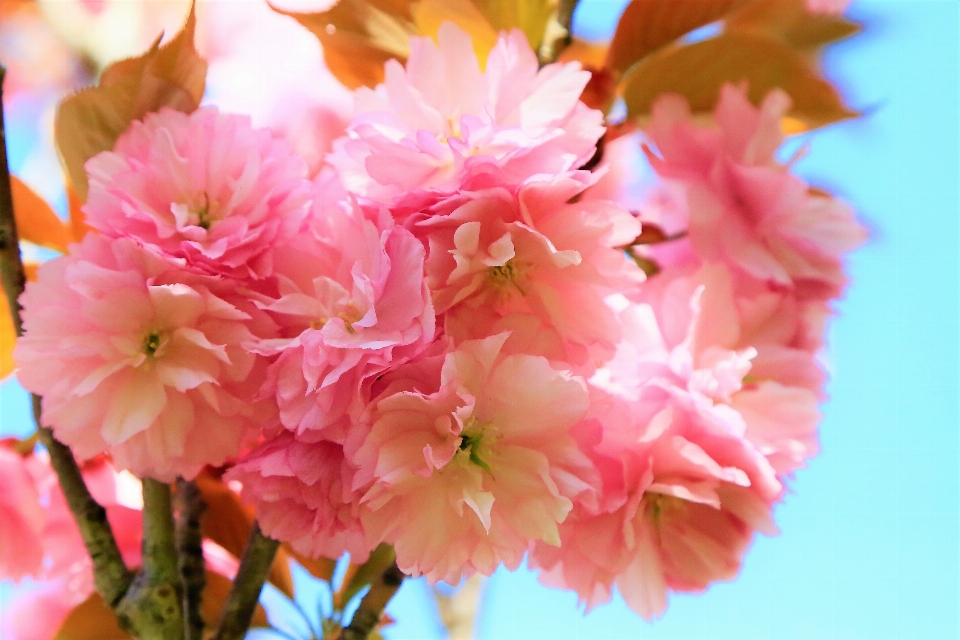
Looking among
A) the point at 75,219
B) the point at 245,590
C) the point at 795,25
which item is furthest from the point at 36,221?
the point at 795,25

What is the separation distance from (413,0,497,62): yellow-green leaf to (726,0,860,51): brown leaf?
19 centimetres

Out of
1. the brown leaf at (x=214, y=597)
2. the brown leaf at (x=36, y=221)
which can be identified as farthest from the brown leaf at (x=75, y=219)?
the brown leaf at (x=214, y=597)

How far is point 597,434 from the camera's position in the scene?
33cm

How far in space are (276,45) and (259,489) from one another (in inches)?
12.7

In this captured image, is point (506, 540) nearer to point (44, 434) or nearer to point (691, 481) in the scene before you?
point (691, 481)

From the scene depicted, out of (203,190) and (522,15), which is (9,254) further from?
(522,15)

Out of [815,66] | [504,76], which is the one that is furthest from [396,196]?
[815,66]

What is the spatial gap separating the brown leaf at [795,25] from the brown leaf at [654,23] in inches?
1.4

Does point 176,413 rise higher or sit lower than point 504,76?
lower

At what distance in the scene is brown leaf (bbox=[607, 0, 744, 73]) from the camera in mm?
478

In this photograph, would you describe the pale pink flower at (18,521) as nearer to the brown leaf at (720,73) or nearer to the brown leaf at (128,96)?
the brown leaf at (128,96)

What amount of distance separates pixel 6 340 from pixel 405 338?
0.29 meters

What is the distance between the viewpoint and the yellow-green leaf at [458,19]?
0.43m

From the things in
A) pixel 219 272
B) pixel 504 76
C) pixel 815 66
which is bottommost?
pixel 219 272
